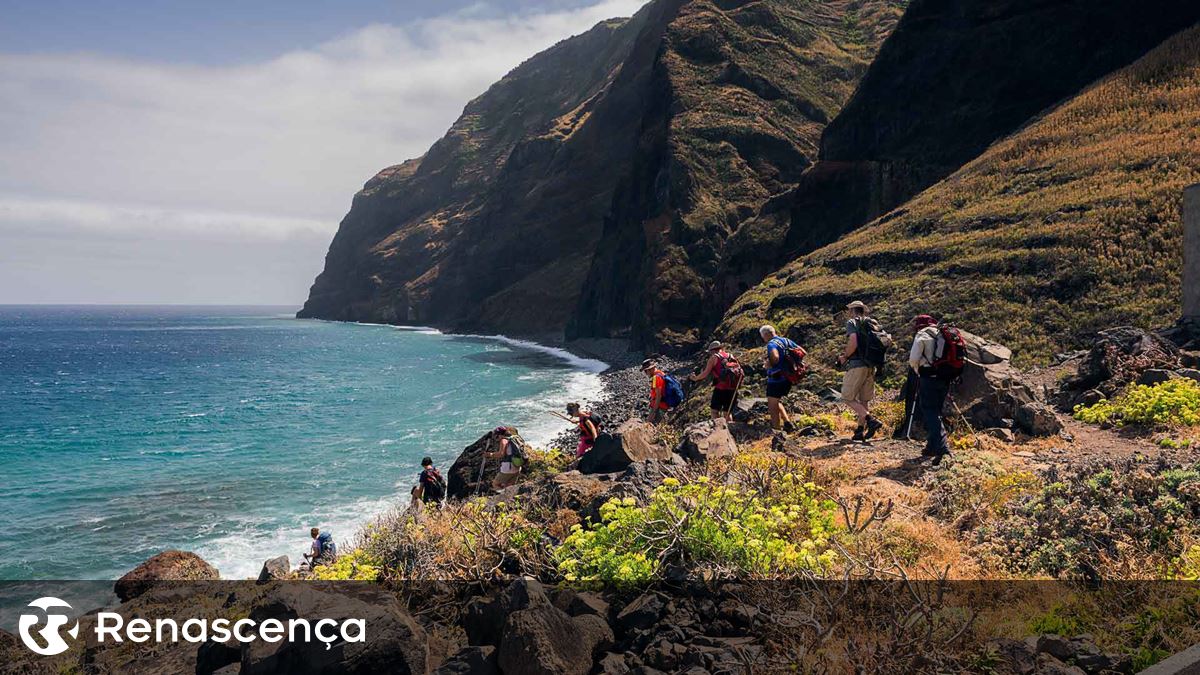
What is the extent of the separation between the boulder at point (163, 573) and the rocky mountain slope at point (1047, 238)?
21447mm

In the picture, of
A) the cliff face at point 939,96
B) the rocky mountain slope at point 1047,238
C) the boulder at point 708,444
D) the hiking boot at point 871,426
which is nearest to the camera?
the boulder at point 708,444

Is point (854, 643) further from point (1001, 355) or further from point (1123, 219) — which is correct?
point (1123, 219)

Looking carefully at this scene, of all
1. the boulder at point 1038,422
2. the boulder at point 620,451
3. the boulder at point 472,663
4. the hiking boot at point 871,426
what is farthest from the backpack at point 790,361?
the boulder at point 472,663

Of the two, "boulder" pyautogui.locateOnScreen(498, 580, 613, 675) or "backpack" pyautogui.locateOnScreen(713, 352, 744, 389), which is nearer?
"boulder" pyautogui.locateOnScreen(498, 580, 613, 675)

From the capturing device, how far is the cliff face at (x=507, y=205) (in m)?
108

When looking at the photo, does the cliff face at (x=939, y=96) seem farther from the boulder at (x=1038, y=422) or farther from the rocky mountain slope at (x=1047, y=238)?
the boulder at (x=1038, y=422)

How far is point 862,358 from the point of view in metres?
10.1

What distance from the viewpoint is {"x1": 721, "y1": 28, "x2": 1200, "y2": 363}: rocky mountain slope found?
2108 cm

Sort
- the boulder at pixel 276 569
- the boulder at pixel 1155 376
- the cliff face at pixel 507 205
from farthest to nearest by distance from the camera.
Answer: the cliff face at pixel 507 205
the boulder at pixel 276 569
the boulder at pixel 1155 376

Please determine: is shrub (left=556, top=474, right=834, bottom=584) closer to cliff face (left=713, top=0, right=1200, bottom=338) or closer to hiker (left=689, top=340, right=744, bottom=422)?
hiker (left=689, top=340, right=744, bottom=422)

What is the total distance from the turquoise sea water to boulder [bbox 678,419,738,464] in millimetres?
14347

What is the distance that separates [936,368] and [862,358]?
1.48 meters

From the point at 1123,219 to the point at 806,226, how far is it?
2699 cm

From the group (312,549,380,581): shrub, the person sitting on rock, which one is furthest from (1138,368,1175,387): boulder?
(312,549,380,581): shrub
